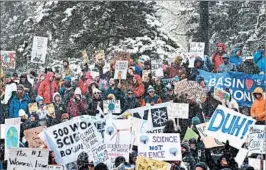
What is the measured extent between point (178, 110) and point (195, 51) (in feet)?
1.45

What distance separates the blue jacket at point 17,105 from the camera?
4.19 meters

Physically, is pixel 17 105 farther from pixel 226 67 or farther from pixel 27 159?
pixel 226 67

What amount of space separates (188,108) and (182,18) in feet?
2.13

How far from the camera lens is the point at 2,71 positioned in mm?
4195

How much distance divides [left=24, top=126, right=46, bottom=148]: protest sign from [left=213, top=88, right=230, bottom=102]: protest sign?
128 centimetres

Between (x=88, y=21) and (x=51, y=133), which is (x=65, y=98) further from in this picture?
(x=88, y=21)

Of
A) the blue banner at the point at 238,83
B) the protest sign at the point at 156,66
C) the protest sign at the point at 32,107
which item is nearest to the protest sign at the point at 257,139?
the blue banner at the point at 238,83

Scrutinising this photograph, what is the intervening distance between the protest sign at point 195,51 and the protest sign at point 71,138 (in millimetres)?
856

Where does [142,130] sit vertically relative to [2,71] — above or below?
below

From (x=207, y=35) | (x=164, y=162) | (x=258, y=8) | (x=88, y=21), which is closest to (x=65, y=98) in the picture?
(x=88, y=21)

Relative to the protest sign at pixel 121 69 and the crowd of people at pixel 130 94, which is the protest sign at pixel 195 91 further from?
the protest sign at pixel 121 69

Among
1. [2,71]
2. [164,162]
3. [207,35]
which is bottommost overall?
[164,162]

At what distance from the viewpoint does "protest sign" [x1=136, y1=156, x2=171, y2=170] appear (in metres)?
4.05

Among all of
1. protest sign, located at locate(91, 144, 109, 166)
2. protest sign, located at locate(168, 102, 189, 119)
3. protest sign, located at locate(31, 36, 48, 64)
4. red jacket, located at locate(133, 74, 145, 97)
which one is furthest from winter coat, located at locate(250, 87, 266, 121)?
protest sign, located at locate(31, 36, 48, 64)
